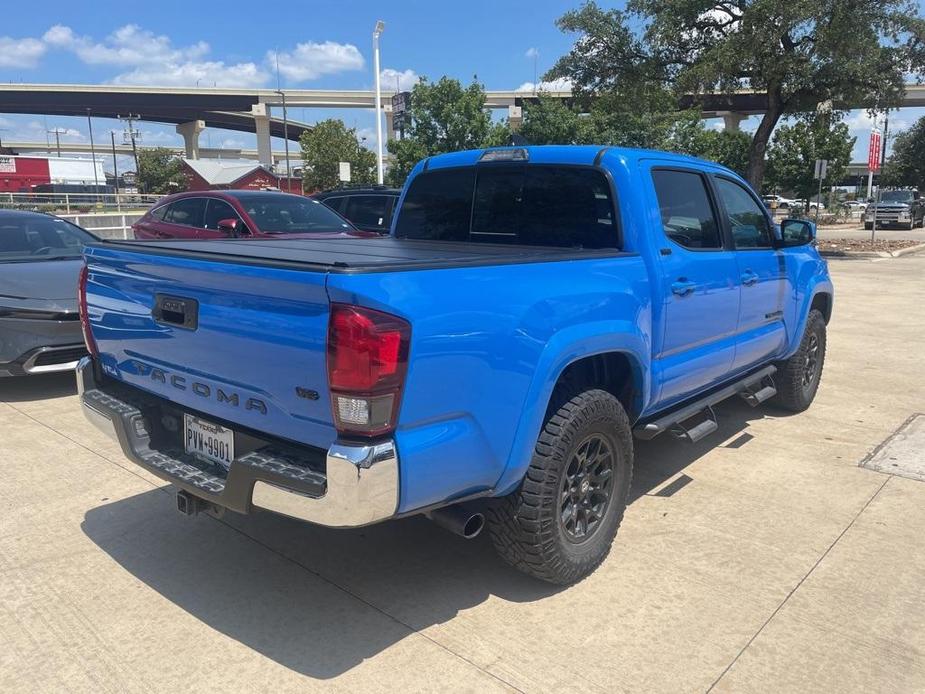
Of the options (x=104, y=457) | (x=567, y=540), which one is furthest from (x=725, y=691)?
(x=104, y=457)

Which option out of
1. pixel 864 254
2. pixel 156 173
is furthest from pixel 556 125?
pixel 156 173

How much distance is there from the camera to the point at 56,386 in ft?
22.6

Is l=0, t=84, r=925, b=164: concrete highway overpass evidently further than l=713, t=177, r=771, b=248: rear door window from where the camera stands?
Yes

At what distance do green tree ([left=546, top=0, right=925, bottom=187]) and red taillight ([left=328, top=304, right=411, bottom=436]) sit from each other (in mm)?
19410

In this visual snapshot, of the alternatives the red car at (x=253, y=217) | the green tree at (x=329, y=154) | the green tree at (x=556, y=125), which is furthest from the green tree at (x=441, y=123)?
the red car at (x=253, y=217)

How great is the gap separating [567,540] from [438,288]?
1.41m

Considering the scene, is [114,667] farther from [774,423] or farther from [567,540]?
[774,423]

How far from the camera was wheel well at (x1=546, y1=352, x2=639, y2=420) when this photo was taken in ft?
11.1

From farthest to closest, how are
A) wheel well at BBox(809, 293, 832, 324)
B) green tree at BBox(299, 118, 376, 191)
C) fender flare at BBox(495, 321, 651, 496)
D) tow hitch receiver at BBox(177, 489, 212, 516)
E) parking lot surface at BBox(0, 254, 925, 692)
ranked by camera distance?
green tree at BBox(299, 118, 376, 191) < wheel well at BBox(809, 293, 832, 324) < tow hitch receiver at BBox(177, 489, 212, 516) < fender flare at BBox(495, 321, 651, 496) < parking lot surface at BBox(0, 254, 925, 692)

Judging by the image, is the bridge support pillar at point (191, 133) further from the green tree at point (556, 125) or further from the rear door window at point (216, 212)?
the rear door window at point (216, 212)

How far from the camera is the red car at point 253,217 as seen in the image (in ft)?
29.1

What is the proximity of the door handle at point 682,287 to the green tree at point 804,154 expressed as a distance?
3794cm

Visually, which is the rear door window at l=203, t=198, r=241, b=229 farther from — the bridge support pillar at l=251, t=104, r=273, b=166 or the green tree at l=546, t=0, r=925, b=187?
the bridge support pillar at l=251, t=104, r=273, b=166

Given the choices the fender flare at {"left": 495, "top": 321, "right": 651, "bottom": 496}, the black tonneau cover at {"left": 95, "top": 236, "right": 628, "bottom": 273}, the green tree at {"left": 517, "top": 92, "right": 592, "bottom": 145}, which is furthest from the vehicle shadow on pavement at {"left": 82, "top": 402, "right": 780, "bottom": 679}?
the green tree at {"left": 517, "top": 92, "right": 592, "bottom": 145}
